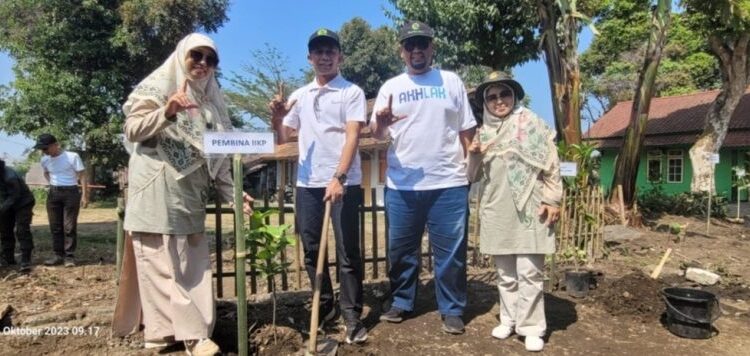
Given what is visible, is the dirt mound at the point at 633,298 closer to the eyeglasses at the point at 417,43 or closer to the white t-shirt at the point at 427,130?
the white t-shirt at the point at 427,130

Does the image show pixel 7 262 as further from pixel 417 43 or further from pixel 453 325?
pixel 417 43

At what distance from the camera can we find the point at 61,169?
22.3 feet

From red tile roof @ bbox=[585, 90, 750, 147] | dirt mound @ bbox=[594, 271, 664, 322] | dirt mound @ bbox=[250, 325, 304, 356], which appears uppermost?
red tile roof @ bbox=[585, 90, 750, 147]

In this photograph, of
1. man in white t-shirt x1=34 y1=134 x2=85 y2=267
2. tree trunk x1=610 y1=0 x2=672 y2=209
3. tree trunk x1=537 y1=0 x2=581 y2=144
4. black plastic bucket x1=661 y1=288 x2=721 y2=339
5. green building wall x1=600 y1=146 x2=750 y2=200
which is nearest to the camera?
black plastic bucket x1=661 y1=288 x2=721 y2=339

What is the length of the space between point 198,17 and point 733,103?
16.6 meters

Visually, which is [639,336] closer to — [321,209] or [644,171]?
[321,209]

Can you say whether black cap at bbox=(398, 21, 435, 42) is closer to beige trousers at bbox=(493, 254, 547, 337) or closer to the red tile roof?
beige trousers at bbox=(493, 254, 547, 337)

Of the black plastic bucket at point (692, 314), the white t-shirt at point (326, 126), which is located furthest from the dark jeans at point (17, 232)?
the black plastic bucket at point (692, 314)

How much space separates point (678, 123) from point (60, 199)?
22407 millimetres

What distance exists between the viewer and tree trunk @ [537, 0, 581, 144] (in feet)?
31.7

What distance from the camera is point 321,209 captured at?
3.46 m

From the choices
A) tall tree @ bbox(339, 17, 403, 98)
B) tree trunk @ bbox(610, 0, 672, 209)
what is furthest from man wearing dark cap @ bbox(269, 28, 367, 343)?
tall tree @ bbox(339, 17, 403, 98)

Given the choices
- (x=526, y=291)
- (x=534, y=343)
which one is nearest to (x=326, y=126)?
(x=526, y=291)

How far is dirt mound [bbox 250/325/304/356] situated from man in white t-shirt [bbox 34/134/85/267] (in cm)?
456
